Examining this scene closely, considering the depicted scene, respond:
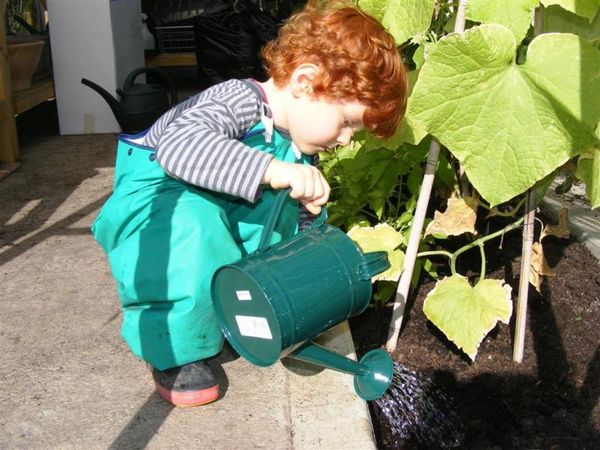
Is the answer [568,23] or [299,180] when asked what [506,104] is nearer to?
[568,23]

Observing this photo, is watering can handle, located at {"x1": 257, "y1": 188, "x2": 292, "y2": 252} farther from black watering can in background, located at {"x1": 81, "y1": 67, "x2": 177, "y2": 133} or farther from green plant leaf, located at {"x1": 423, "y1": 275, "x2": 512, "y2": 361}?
black watering can in background, located at {"x1": 81, "y1": 67, "x2": 177, "y2": 133}

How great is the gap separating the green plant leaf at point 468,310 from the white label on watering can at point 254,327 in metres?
0.50

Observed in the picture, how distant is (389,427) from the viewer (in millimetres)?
1720

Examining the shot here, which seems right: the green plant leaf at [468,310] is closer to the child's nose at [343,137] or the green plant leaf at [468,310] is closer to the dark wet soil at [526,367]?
the dark wet soil at [526,367]

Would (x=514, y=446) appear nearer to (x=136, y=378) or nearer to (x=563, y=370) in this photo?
(x=563, y=370)

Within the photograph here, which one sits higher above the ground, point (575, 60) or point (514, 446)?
point (575, 60)

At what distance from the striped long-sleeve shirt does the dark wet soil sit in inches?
27.0

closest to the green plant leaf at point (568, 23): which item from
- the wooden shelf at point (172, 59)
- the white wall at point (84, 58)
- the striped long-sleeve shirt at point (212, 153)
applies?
the striped long-sleeve shirt at point (212, 153)

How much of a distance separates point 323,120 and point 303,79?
99mm

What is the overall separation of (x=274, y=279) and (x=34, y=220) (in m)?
1.60

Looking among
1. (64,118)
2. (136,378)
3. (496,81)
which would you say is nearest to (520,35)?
(496,81)

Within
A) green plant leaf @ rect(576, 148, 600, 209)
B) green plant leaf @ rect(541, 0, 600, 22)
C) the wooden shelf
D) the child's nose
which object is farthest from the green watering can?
the wooden shelf

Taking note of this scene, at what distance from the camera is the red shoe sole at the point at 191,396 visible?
158 cm

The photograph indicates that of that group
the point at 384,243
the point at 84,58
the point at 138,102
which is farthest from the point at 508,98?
the point at 84,58
